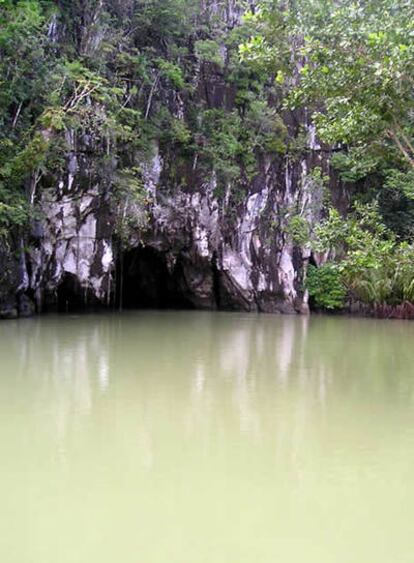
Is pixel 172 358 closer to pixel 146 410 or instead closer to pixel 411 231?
pixel 146 410

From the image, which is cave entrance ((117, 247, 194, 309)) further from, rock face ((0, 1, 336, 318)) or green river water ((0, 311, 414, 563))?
green river water ((0, 311, 414, 563))

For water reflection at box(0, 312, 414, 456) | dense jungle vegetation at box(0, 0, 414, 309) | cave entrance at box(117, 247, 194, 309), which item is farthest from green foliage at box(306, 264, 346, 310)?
water reflection at box(0, 312, 414, 456)

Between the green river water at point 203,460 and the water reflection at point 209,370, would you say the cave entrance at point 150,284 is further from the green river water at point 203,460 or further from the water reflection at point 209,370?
the green river water at point 203,460

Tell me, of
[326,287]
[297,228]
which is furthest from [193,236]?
[326,287]

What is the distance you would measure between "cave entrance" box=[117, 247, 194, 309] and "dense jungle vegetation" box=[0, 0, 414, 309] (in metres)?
2.84

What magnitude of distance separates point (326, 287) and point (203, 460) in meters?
11.7

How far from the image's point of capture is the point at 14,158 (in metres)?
9.82

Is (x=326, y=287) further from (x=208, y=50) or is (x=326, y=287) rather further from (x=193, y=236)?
(x=208, y=50)

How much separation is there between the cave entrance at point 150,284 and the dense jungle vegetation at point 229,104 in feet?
9.31

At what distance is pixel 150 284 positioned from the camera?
667 inches

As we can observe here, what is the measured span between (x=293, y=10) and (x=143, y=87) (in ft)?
25.9

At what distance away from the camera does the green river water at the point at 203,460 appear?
6.81ft

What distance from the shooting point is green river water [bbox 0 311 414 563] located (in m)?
2.07

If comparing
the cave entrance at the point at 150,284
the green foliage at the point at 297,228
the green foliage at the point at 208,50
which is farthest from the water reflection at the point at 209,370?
the green foliage at the point at 208,50
